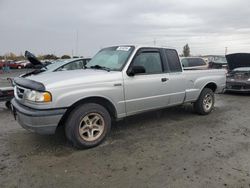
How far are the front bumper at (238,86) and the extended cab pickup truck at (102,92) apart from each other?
4831mm

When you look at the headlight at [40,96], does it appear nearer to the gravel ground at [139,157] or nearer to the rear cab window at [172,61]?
the gravel ground at [139,157]

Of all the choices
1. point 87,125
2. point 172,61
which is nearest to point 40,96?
point 87,125

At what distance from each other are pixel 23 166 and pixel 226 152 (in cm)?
330

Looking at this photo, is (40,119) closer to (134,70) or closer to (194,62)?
(134,70)

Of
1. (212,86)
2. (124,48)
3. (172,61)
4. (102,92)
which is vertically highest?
(124,48)

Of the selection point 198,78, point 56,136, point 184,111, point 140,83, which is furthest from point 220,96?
point 56,136

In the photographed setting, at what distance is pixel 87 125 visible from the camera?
4.23 meters

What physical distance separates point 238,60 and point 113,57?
8689 millimetres

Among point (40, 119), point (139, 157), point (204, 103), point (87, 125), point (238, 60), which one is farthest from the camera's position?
point (238, 60)

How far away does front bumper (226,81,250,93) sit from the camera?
32.0 feet

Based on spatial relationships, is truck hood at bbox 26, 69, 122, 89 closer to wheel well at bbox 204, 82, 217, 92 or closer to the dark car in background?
wheel well at bbox 204, 82, 217, 92

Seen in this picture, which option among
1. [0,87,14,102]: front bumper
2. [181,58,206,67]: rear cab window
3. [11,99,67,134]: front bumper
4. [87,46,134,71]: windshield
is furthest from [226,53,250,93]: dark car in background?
[0,87,14,102]: front bumper

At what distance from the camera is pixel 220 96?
32.1 ft

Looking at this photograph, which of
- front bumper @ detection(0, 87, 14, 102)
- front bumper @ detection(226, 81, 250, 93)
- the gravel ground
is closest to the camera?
the gravel ground
